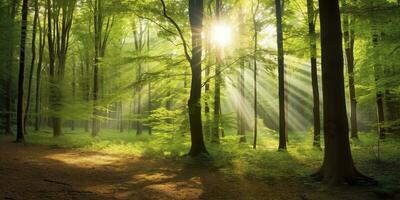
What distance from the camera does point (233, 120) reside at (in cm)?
1458

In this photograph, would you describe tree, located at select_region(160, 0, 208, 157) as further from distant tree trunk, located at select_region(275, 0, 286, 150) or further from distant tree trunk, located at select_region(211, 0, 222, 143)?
distant tree trunk, located at select_region(275, 0, 286, 150)

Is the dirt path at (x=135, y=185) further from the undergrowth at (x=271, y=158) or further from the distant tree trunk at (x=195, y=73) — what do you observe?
the distant tree trunk at (x=195, y=73)

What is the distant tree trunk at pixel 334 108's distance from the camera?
26.2 ft

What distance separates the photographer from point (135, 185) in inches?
324

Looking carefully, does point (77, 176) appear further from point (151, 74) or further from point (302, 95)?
point (302, 95)

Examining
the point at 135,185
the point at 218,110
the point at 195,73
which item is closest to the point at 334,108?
the point at 135,185

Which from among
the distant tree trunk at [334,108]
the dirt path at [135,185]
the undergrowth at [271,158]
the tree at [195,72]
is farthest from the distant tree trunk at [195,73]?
the distant tree trunk at [334,108]

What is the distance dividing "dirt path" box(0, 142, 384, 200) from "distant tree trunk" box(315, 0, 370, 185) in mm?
552

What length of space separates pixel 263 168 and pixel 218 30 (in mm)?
8824

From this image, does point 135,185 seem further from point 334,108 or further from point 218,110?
point 218,110

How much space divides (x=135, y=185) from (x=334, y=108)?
559cm

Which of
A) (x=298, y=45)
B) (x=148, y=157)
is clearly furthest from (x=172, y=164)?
(x=298, y=45)

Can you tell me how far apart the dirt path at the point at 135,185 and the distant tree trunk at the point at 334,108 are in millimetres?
552

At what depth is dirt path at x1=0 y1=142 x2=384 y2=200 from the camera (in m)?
6.73
